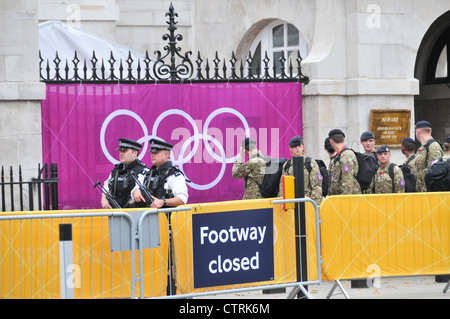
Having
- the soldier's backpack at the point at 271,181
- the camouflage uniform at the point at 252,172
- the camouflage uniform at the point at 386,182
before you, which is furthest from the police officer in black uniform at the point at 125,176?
the camouflage uniform at the point at 386,182

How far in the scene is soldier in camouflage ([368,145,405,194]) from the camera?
1061 centimetres

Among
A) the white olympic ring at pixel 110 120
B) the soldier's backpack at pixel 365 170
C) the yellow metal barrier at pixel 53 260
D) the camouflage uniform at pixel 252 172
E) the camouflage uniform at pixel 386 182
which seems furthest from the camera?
the white olympic ring at pixel 110 120

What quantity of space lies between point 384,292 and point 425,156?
93.8 inches

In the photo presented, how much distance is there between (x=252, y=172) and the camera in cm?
1032

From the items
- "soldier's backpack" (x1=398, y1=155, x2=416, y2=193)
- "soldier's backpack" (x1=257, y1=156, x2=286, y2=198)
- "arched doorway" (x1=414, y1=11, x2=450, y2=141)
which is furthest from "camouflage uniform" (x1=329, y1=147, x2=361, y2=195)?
"arched doorway" (x1=414, y1=11, x2=450, y2=141)

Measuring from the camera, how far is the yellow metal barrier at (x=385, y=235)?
27.9 feet

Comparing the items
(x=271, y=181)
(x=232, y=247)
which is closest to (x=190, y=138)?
(x=271, y=181)

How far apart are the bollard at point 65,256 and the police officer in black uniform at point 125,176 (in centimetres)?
149

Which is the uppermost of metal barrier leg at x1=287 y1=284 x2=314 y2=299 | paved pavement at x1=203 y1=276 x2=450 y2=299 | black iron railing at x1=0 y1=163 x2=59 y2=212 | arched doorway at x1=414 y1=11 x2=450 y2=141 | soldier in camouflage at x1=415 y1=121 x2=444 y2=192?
arched doorway at x1=414 y1=11 x2=450 y2=141

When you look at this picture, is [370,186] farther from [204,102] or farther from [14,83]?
[14,83]

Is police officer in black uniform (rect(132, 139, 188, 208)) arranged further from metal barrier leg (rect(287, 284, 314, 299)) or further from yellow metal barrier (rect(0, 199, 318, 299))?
metal barrier leg (rect(287, 284, 314, 299))

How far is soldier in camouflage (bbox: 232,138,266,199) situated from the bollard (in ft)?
11.5

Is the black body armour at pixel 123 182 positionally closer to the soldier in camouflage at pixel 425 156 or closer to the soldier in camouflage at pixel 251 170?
the soldier in camouflage at pixel 251 170
